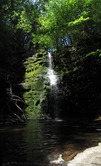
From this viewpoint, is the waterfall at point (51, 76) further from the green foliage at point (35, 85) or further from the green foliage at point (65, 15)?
the green foliage at point (65, 15)

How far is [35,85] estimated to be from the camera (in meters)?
12.5

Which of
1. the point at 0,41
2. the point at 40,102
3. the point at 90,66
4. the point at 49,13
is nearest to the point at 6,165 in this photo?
the point at 40,102

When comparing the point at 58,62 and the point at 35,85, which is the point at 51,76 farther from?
the point at 35,85

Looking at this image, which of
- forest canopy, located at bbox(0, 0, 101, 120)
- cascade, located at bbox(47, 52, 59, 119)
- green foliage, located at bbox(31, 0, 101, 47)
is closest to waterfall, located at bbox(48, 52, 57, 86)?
cascade, located at bbox(47, 52, 59, 119)

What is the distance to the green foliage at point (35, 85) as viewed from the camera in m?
11.2

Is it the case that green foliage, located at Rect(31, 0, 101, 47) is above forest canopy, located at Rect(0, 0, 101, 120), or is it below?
above

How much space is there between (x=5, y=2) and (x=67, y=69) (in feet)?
46.8

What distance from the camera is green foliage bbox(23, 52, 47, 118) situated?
11250 mm

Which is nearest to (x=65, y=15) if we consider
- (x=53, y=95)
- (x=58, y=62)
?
(x=58, y=62)

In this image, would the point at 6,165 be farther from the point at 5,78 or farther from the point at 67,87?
the point at 5,78

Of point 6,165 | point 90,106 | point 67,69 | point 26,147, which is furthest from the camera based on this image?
point 67,69

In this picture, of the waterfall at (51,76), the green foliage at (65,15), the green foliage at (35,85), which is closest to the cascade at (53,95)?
the waterfall at (51,76)

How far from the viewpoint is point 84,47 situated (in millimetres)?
12445

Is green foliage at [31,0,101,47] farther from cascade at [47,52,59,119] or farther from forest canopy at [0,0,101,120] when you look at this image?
cascade at [47,52,59,119]
